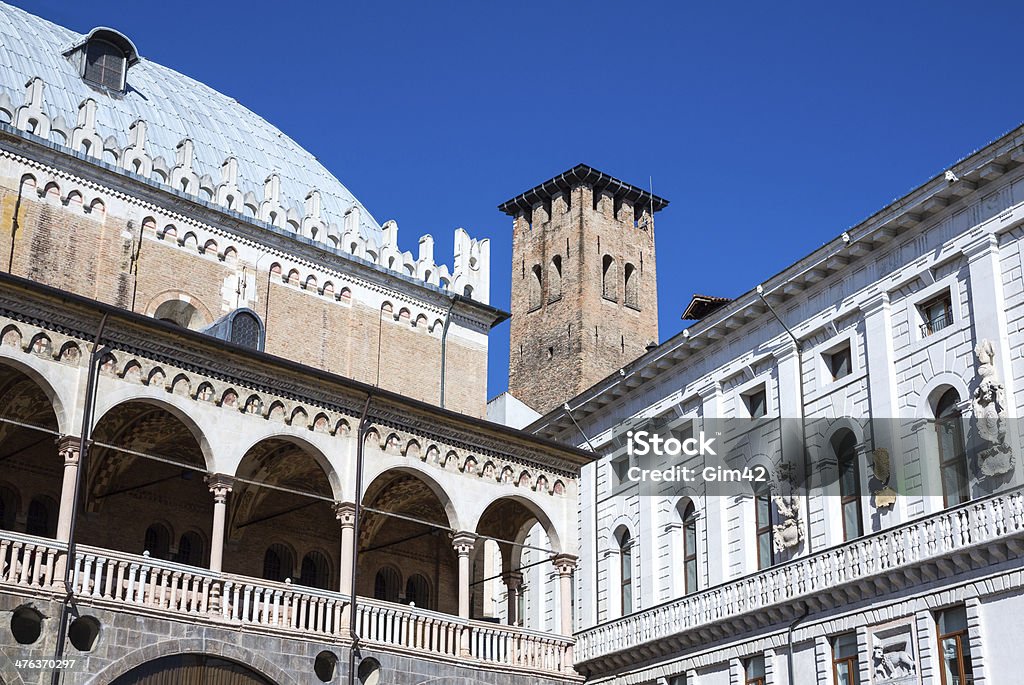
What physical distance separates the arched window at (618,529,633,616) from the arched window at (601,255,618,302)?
804 inches

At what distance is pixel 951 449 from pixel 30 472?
1561 cm

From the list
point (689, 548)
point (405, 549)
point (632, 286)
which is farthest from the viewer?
point (632, 286)

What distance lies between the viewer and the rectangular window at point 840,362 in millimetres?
26078

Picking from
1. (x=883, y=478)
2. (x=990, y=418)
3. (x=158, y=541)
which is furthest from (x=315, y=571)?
(x=990, y=418)

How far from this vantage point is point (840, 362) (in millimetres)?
26391

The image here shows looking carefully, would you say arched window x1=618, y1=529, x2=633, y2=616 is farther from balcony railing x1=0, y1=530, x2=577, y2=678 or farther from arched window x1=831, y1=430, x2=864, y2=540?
arched window x1=831, y1=430, x2=864, y2=540

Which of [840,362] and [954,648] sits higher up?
[840,362]

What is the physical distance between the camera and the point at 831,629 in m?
24.2

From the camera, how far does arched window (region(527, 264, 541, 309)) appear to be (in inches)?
2051

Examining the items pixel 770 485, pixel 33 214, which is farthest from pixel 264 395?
pixel 770 485

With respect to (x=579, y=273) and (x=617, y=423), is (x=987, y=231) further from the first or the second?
(x=579, y=273)

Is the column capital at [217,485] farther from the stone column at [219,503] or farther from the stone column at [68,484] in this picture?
the stone column at [68,484]

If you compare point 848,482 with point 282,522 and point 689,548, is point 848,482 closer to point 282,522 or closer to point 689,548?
point 689,548

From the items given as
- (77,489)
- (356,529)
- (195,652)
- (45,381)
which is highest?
(45,381)
